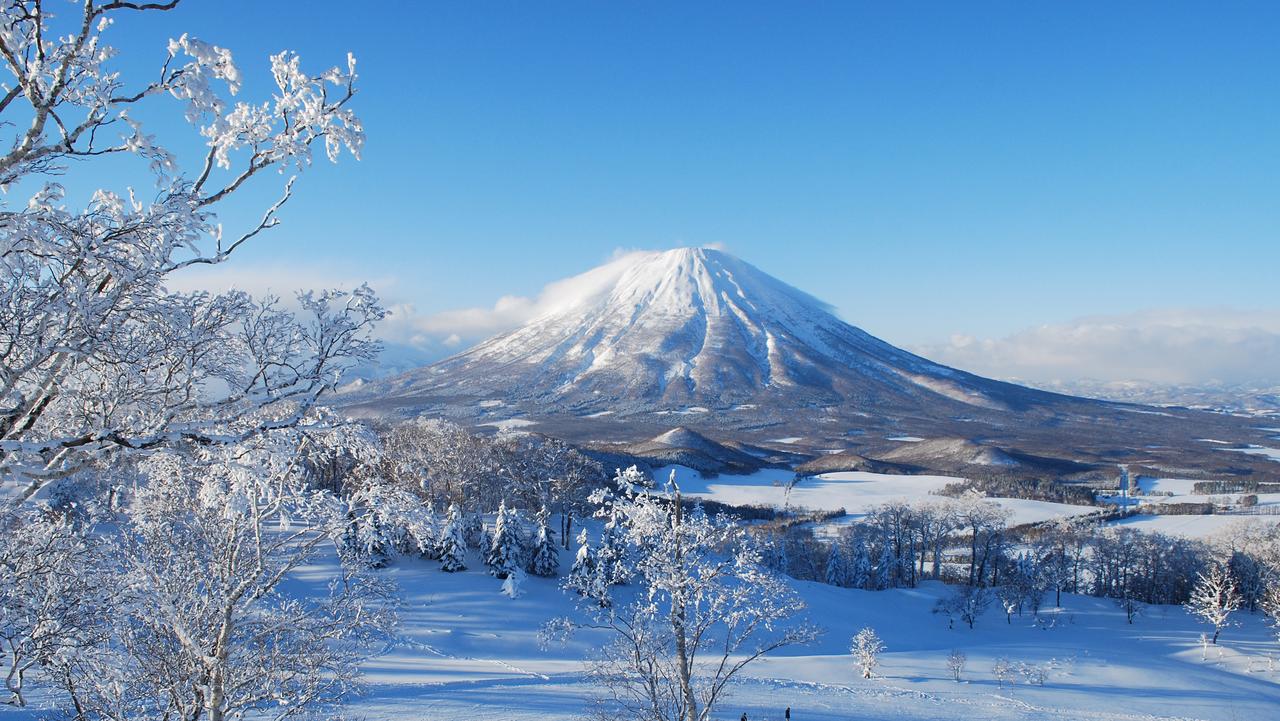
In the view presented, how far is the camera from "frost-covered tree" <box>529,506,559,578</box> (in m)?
36.8

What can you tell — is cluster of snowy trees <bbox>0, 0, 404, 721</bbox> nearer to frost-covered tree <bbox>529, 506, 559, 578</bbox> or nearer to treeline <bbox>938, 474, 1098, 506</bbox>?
frost-covered tree <bbox>529, 506, 559, 578</bbox>

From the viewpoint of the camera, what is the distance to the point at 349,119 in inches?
174

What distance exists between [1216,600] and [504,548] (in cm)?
3988

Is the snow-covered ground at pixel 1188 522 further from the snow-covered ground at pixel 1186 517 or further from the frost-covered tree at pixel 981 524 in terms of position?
the frost-covered tree at pixel 981 524

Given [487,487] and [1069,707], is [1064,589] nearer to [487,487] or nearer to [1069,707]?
[1069,707]

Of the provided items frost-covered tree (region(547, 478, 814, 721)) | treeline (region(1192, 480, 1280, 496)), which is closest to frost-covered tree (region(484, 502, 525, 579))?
frost-covered tree (region(547, 478, 814, 721))

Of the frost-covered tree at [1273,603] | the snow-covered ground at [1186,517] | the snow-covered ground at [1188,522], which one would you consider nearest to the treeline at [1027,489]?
the snow-covered ground at [1186,517]

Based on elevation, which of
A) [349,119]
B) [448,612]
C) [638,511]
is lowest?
[448,612]

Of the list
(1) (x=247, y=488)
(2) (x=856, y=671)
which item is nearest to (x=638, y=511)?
(1) (x=247, y=488)

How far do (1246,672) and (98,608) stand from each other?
151 feet

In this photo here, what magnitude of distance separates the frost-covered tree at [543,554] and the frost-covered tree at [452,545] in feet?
12.5

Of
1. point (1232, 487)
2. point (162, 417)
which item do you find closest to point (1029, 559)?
point (162, 417)

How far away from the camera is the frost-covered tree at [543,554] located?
36.8 metres

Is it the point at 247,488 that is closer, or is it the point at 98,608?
the point at 247,488
